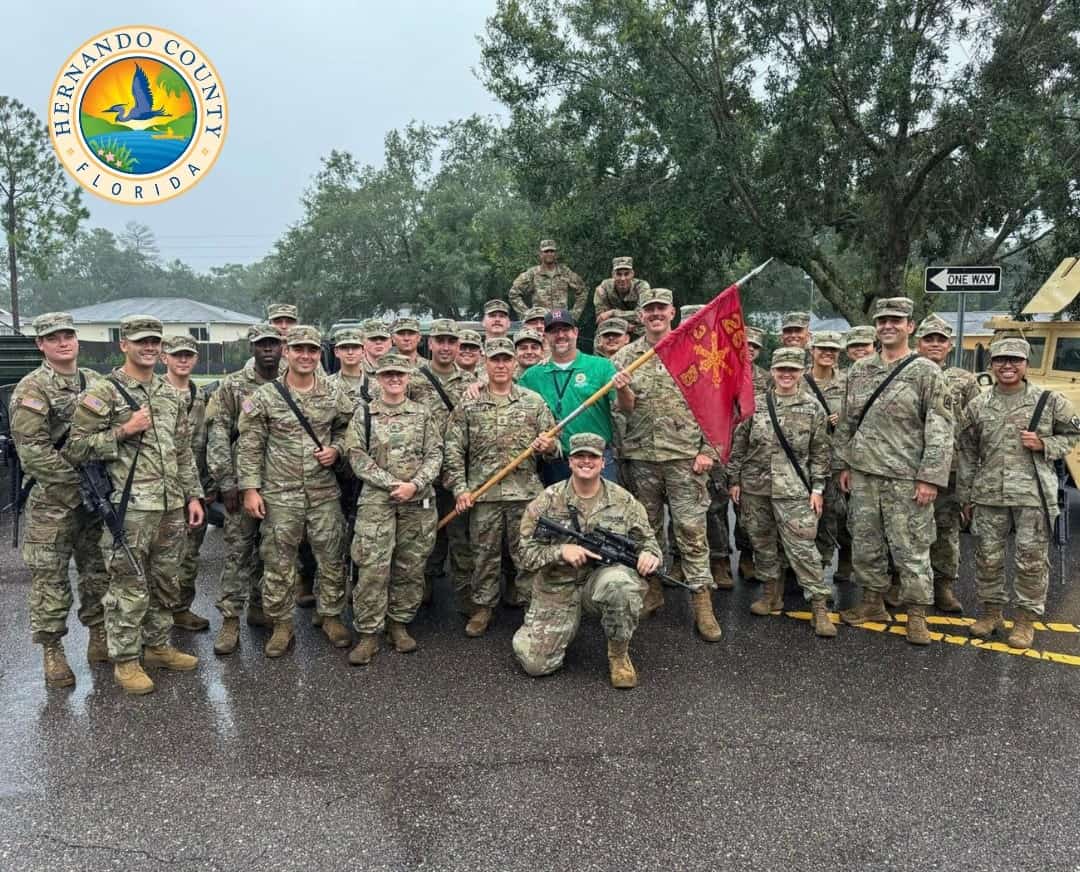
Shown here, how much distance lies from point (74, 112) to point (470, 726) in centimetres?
828

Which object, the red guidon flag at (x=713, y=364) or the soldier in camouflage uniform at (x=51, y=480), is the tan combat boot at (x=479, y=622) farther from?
the soldier in camouflage uniform at (x=51, y=480)

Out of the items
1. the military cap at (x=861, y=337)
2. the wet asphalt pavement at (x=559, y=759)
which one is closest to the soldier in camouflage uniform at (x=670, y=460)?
the wet asphalt pavement at (x=559, y=759)

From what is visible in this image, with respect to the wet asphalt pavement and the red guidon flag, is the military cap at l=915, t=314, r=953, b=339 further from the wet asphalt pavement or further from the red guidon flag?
the wet asphalt pavement

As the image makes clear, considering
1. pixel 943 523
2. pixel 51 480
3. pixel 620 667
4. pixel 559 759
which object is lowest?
pixel 559 759

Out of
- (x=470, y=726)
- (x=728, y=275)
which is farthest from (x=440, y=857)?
(x=728, y=275)

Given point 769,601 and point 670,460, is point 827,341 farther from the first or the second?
point 769,601

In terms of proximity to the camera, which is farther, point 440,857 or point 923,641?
point 923,641

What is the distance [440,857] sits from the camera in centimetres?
292

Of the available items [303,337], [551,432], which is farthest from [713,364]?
[303,337]

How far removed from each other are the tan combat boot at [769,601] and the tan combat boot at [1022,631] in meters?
1.35

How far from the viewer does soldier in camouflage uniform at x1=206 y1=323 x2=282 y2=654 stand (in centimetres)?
484

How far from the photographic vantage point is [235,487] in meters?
4.86

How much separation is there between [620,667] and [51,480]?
3213mm

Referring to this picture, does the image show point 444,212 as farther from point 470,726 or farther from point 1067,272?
point 470,726
